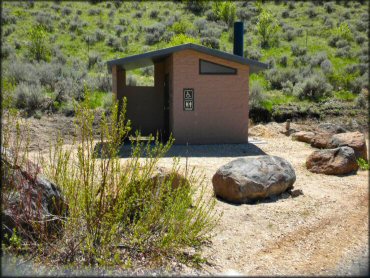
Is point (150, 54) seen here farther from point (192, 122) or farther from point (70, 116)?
point (70, 116)

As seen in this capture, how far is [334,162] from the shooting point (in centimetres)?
859

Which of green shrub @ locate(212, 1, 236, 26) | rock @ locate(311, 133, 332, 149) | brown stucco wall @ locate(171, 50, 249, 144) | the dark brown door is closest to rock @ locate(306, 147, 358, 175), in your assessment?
rock @ locate(311, 133, 332, 149)

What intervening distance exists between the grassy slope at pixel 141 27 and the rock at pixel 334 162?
38.5 ft

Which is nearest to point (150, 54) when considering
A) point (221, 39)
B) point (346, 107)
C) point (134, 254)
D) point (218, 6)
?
point (134, 254)

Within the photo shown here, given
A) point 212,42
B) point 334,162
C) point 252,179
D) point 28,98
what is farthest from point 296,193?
point 212,42

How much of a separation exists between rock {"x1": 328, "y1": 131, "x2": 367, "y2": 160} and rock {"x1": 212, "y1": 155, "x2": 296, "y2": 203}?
337cm

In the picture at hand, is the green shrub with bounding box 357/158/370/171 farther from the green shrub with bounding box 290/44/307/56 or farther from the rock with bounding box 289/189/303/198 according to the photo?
the green shrub with bounding box 290/44/307/56

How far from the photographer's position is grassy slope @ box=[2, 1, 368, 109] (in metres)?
26.3

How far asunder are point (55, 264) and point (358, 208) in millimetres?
4282

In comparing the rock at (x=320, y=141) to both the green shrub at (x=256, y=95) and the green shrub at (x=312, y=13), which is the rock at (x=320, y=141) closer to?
the green shrub at (x=256, y=95)

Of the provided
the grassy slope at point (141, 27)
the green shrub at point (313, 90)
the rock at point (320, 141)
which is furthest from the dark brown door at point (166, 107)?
the green shrub at point (313, 90)

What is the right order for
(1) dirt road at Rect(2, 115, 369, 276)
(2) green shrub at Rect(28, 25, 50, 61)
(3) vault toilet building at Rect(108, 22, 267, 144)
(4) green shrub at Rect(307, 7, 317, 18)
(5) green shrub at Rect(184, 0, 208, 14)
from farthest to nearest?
(5) green shrub at Rect(184, 0, 208, 14) → (4) green shrub at Rect(307, 7, 317, 18) → (2) green shrub at Rect(28, 25, 50, 61) → (3) vault toilet building at Rect(108, 22, 267, 144) → (1) dirt road at Rect(2, 115, 369, 276)

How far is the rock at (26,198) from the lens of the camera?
3852 mm

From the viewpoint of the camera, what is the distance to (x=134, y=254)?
4.27m
